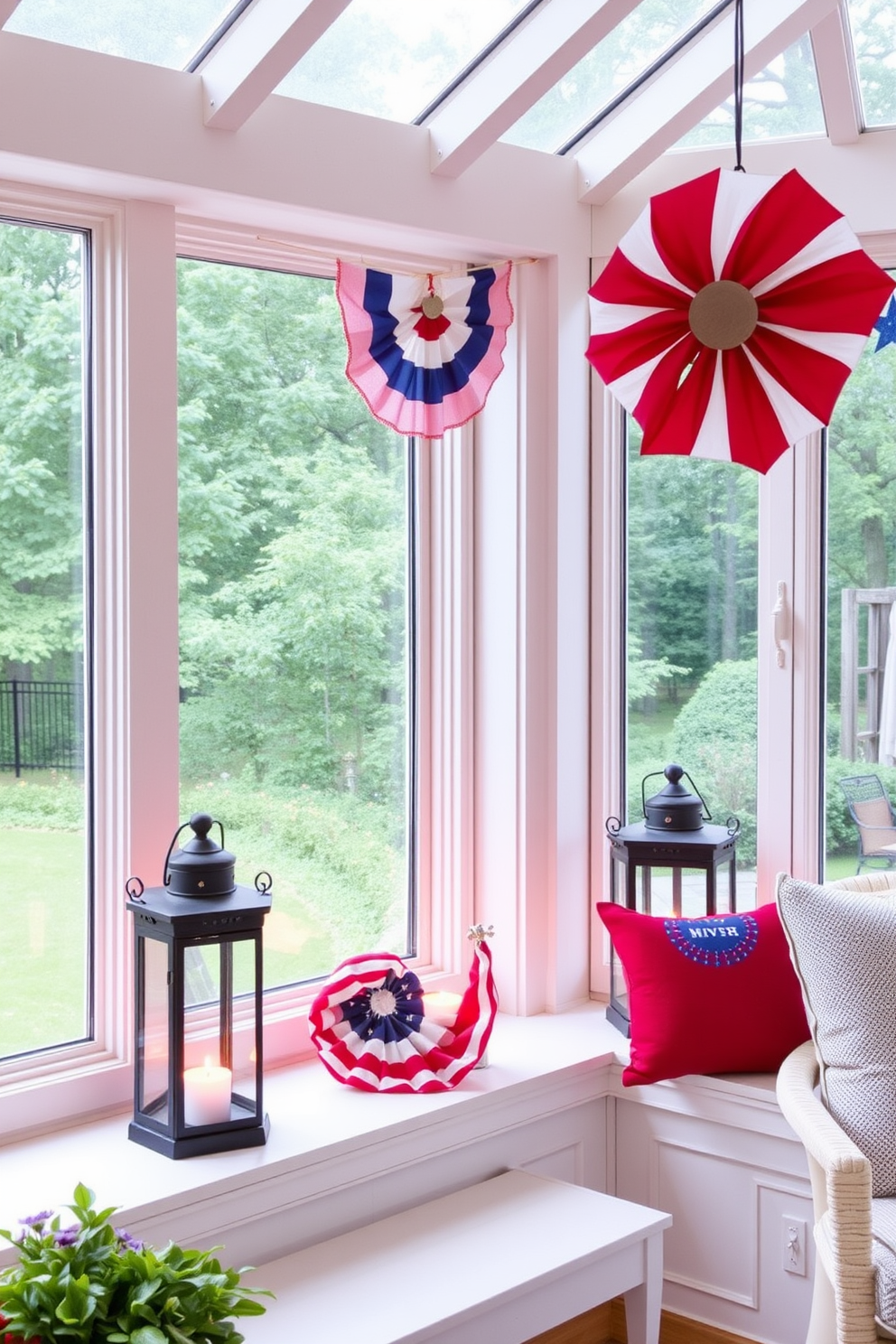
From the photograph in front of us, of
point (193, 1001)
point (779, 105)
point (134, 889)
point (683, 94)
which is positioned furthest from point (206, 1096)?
point (779, 105)

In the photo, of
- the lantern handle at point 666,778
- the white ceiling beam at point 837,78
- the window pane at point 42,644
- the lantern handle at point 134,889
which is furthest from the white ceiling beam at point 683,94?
the lantern handle at point 134,889

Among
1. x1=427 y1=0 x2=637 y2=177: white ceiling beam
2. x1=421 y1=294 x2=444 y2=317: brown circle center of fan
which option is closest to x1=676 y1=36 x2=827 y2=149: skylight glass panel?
x1=427 y1=0 x2=637 y2=177: white ceiling beam

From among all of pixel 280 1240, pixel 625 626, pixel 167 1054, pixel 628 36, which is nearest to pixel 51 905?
pixel 167 1054

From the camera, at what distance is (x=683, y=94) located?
2820 mm

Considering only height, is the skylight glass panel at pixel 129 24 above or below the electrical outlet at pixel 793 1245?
above

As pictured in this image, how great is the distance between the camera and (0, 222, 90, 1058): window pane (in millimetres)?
2426

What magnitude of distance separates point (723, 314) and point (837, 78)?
3.99ft

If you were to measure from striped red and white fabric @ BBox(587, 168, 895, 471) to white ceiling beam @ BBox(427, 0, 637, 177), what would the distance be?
2.76 feet

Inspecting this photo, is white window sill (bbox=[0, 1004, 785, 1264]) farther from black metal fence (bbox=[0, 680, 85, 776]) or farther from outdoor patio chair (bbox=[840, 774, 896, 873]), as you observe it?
black metal fence (bbox=[0, 680, 85, 776])

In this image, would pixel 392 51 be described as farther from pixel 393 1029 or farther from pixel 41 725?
pixel 393 1029

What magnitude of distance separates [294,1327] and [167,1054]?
20.2 inches

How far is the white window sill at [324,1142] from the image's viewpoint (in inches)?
86.7

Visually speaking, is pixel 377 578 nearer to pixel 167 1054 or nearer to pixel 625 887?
pixel 625 887

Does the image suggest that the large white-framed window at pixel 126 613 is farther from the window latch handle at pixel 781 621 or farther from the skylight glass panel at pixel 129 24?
the window latch handle at pixel 781 621
